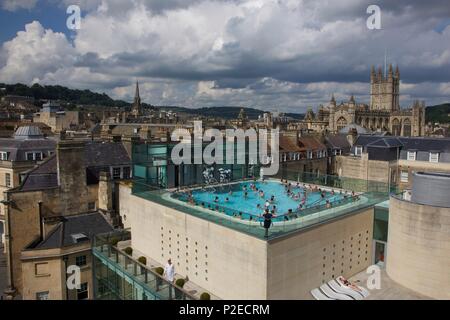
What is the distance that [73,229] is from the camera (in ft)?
91.4

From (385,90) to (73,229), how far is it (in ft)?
525

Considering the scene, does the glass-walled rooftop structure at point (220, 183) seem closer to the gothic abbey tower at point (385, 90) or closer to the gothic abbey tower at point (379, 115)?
the gothic abbey tower at point (379, 115)

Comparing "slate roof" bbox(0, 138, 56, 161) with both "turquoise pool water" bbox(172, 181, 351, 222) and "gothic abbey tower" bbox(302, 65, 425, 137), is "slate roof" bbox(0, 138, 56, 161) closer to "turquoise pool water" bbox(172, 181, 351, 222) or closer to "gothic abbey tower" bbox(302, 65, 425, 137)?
"turquoise pool water" bbox(172, 181, 351, 222)

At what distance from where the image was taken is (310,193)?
30297 millimetres

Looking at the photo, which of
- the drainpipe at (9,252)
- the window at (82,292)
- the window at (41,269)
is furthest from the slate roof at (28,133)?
the window at (82,292)

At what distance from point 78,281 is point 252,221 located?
52.5 ft

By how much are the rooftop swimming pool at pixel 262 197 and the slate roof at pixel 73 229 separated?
308 inches

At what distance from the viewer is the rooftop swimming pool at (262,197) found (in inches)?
937

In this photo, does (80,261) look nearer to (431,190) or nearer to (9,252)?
(9,252)

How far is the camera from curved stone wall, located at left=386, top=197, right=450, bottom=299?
718 inches
